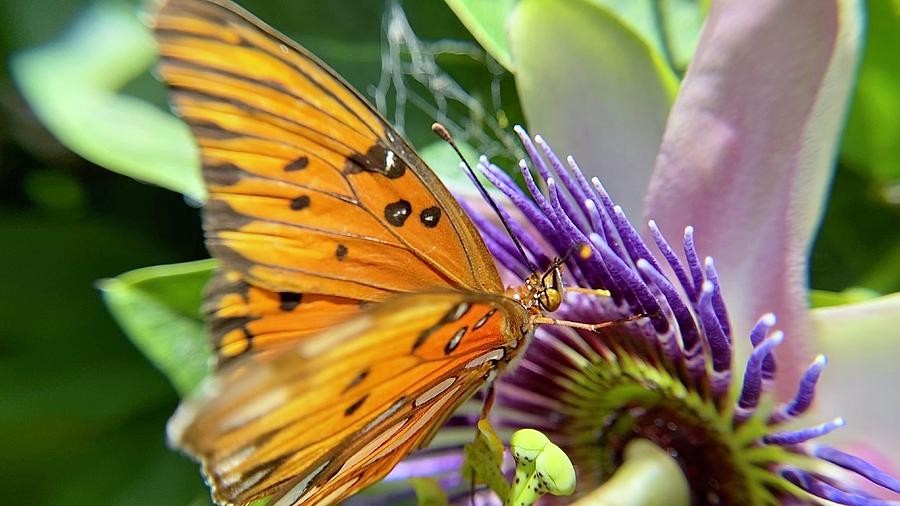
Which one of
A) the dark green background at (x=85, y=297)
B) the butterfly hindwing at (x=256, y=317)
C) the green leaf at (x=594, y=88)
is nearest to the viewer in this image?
the butterfly hindwing at (x=256, y=317)

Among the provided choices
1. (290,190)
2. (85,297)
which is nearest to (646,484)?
(290,190)

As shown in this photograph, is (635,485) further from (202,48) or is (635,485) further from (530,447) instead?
(202,48)

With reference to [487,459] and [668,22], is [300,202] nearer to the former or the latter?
[487,459]

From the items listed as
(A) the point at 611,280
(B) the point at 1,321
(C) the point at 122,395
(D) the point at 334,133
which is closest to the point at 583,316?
(A) the point at 611,280

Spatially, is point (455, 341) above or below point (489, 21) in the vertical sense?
below

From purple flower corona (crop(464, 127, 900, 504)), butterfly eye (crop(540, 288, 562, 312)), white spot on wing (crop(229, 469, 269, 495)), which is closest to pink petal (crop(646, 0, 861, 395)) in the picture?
purple flower corona (crop(464, 127, 900, 504))

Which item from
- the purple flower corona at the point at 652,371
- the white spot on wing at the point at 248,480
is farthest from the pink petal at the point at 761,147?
the white spot on wing at the point at 248,480

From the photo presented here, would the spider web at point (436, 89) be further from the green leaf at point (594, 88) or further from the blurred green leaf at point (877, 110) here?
the blurred green leaf at point (877, 110)

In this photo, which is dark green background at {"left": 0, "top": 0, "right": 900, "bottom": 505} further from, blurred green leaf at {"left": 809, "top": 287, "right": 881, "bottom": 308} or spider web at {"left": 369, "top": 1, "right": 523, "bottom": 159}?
blurred green leaf at {"left": 809, "top": 287, "right": 881, "bottom": 308}
